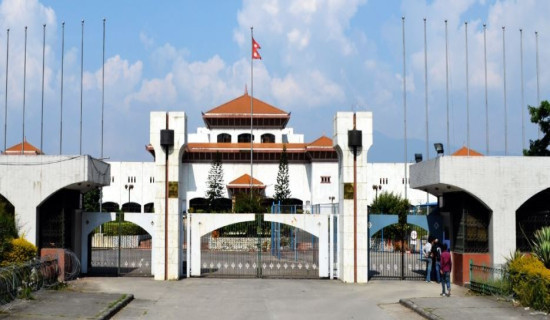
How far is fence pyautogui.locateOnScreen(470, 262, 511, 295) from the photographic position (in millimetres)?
20722

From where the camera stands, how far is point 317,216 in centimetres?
2770

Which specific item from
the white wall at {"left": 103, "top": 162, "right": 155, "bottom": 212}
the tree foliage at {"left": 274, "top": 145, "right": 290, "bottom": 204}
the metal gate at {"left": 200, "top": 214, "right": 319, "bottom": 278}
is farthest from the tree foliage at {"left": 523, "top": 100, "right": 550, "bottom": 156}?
the white wall at {"left": 103, "top": 162, "right": 155, "bottom": 212}

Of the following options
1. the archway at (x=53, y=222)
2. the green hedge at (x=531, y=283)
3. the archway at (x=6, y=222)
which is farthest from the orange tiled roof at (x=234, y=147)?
the green hedge at (x=531, y=283)

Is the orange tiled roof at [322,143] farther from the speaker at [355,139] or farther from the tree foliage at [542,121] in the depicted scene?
the speaker at [355,139]

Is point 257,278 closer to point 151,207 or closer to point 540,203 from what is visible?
point 540,203

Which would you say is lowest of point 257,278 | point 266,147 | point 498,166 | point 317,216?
point 257,278

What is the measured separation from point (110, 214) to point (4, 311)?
11.3 metres

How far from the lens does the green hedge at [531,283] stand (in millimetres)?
17766

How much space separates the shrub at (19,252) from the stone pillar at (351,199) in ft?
36.5

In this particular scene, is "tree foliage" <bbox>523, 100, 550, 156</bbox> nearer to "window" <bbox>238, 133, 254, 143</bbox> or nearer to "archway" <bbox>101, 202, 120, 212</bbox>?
"window" <bbox>238, 133, 254, 143</bbox>

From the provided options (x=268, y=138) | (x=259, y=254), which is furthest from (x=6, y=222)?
(x=268, y=138)

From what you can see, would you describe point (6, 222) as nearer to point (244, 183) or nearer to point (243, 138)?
point (244, 183)

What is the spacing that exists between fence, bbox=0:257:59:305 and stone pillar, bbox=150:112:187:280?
161 inches

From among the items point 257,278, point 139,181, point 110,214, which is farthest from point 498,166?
point 139,181
